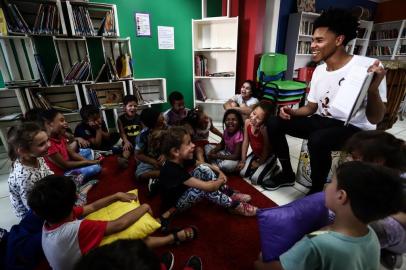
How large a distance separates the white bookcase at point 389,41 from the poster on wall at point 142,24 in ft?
17.7

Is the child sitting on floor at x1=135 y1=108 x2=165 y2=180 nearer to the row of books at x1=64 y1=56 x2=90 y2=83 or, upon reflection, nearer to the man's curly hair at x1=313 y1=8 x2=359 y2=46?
the row of books at x1=64 y1=56 x2=90 y2=83

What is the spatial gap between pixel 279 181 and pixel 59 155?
184cm

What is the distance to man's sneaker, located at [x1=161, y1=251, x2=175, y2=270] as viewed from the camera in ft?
3.70

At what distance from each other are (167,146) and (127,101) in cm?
143

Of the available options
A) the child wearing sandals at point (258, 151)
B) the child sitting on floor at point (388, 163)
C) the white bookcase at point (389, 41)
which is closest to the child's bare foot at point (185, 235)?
the child wearing sandals at point (258, 151)

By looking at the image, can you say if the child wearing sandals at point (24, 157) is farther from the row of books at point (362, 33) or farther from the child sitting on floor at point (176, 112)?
the row of books at point (362, 33)

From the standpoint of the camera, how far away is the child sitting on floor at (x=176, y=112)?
8.93ft

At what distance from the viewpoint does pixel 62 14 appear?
2482 millimetres

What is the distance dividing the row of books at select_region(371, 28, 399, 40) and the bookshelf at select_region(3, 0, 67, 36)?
6463 mm

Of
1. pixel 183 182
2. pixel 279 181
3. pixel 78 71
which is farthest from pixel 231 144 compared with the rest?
pixel 78 71

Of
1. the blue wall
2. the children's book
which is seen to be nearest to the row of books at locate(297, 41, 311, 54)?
the blue wall

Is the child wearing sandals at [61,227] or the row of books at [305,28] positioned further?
the row of books at [305,28]

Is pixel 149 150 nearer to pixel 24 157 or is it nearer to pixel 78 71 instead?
pixel 24 157

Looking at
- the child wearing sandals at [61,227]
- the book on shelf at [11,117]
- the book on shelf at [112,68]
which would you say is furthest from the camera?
the book on shelf at [112,68]
